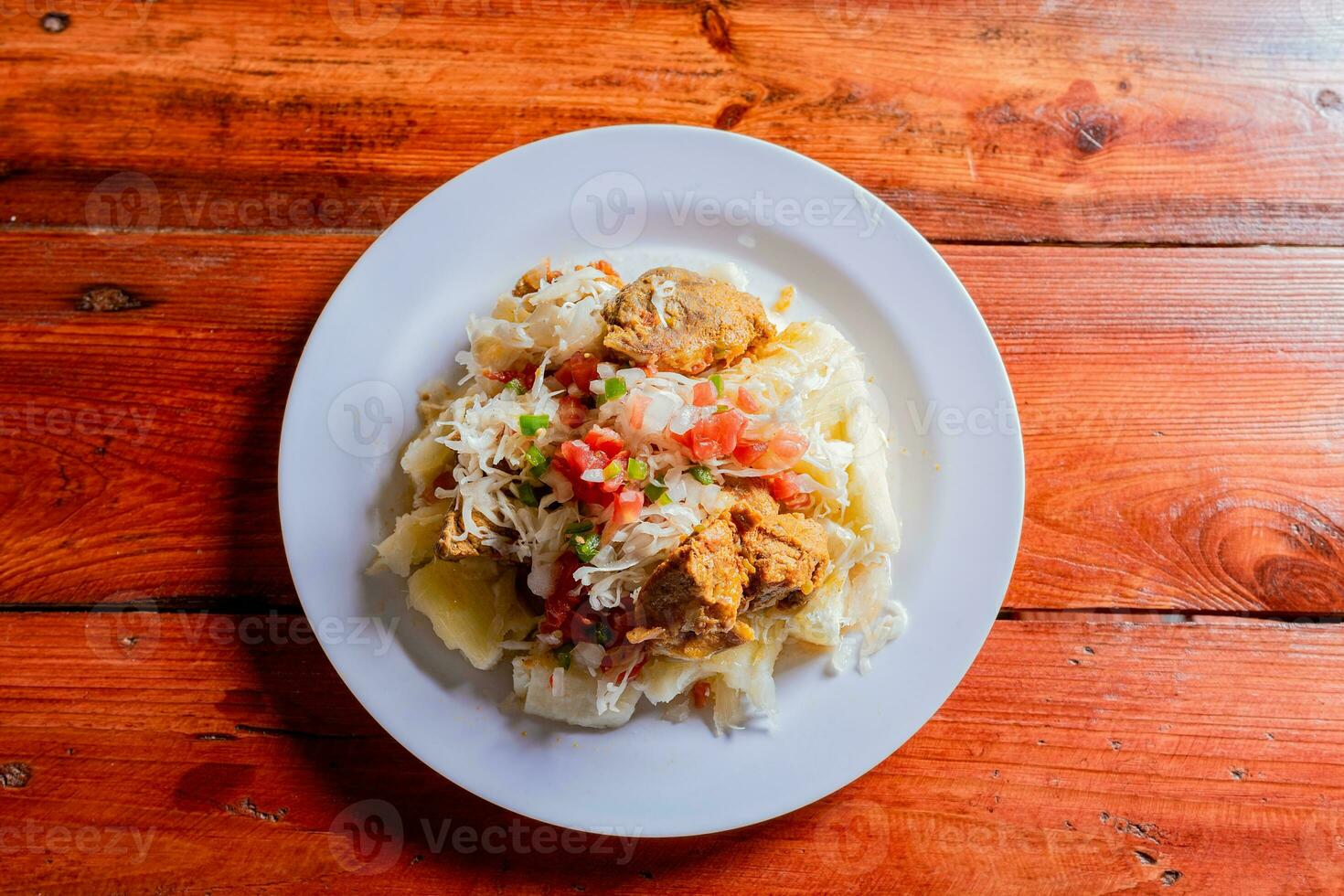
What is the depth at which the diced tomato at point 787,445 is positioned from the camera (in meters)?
3.13

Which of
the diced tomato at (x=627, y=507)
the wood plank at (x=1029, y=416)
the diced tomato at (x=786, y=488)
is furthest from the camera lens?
the wood plank at (x=1029, y=416)

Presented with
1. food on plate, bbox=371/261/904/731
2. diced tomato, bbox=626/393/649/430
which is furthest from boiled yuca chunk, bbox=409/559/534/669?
diced tomato, bbox=626/393/649/430

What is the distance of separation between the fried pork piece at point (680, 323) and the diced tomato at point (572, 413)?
0.25 metres

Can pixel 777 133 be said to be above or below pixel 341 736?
above

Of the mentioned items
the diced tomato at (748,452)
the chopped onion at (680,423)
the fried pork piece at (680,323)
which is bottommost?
the diced tomato at (748,452)

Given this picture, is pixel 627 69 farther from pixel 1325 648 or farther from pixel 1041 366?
pixel 1325 648

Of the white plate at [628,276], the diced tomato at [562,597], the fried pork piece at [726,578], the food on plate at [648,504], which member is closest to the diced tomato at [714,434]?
the food on plate at [648,504]

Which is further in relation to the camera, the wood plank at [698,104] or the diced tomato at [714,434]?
the wood plank at [698,104]

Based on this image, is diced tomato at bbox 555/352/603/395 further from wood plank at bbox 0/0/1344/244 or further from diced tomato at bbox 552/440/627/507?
wood plank at bbox 0/0/1344/244

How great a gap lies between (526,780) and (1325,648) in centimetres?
349

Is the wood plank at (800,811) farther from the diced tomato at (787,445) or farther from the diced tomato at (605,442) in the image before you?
the diced tomato at (605,442)

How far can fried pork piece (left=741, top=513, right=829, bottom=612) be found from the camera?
9.79 feet

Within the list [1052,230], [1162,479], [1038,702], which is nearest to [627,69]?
[1052,230]

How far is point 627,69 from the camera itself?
4352 millimetres
